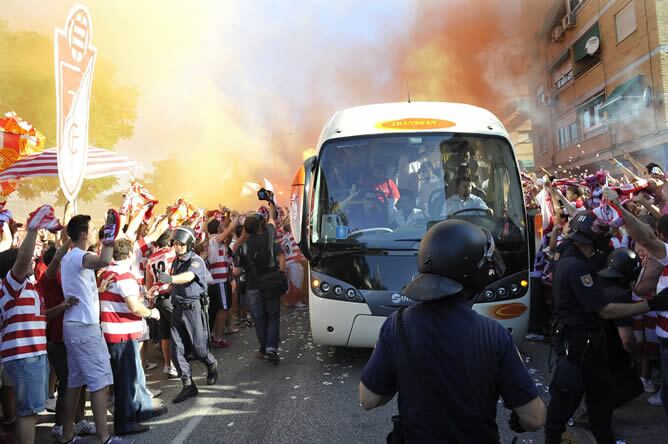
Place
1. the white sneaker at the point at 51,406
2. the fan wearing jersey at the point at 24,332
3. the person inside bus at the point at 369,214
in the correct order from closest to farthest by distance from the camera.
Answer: the fan wearing jersey at the point at 24,332, the white sneaker at the point at 51,406, the person inside bus at the point at 369,214

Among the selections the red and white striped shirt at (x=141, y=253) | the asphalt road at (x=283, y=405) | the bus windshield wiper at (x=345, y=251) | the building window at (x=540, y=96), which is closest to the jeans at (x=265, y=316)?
the asphalt road at (x=283, y=405)

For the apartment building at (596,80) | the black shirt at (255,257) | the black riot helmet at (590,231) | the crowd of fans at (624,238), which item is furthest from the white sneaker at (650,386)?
the apartment building at (596,80)

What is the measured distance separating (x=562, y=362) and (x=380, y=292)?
2193 millimetres

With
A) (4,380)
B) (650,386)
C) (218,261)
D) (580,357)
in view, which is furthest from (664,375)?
(218,261)

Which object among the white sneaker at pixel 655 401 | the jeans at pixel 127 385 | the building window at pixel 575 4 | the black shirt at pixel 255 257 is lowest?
the white sneaker at pixel 655 401

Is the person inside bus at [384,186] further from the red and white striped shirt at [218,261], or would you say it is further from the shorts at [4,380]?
the shorts at [4,380]

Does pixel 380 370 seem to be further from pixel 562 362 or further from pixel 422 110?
pixel 422 110

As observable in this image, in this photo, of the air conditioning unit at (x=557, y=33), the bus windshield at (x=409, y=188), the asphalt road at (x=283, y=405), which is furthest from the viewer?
the air conditioning unit at (x=557, y=33)

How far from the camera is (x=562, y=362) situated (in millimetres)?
3133

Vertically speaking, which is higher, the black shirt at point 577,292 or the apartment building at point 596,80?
the apartment building at point 596,80

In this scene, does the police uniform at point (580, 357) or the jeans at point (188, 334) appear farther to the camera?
the jeans at point (188, 334)

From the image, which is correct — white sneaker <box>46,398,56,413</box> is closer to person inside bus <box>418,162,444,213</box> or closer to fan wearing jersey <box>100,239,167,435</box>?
fan wearing jersey <box>100,239,167,435</box>

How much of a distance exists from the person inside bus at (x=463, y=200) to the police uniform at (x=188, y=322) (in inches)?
107

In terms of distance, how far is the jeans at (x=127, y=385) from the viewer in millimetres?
4160
